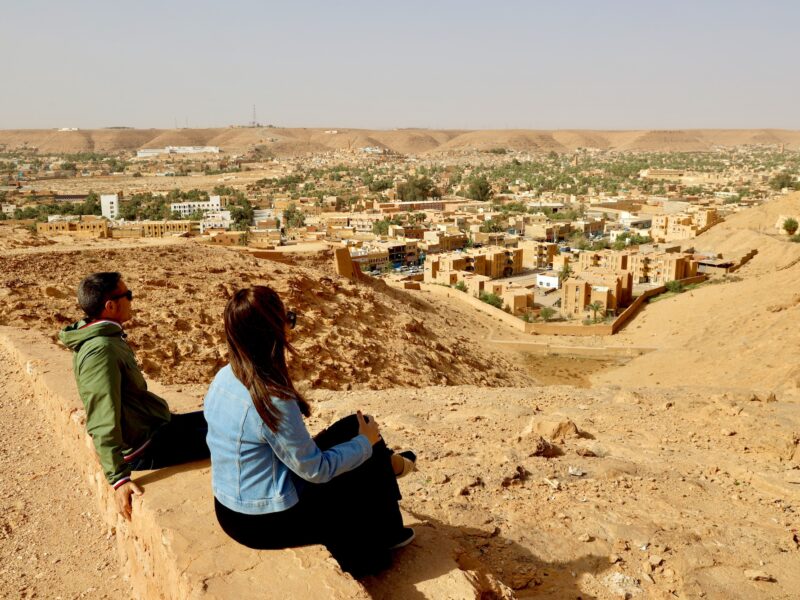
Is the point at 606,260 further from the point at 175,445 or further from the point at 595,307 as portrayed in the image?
the point at 175,445

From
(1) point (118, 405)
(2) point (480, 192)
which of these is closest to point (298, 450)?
(1) point (118, 405)

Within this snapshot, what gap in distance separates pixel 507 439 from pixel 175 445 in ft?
10.2

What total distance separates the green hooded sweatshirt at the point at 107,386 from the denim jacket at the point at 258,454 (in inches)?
27.9

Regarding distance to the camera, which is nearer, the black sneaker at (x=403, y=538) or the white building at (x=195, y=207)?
the black sneaker at (x=403, y=538)

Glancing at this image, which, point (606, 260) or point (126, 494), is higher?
point (126, 494)

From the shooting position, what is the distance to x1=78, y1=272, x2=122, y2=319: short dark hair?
299 centimetres

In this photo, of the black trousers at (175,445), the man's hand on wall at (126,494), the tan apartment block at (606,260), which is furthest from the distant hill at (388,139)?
the man's hand on wall at (126,494)

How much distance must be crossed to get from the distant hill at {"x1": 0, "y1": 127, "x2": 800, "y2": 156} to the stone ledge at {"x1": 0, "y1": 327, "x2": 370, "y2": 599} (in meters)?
132

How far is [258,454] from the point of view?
232 cm

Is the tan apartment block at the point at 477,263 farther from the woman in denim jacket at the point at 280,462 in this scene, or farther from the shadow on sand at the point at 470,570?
the woman in denim jacket at the point at 280,462

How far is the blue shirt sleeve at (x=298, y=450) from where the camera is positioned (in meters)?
2.27

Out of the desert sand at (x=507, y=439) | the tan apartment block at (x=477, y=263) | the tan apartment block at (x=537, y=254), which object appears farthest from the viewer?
the tan apartment block at (x=537, y=254)

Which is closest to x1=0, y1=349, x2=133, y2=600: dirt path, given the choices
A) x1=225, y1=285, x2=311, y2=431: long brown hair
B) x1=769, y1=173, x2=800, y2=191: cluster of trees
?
x1=225, y1=285, x2=311, y2=431: long brown hair

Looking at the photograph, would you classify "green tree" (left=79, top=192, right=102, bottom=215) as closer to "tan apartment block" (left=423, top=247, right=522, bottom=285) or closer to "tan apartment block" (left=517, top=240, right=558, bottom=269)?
"tan apartment block" (left=423, top=247, right=522, bottom=285)
